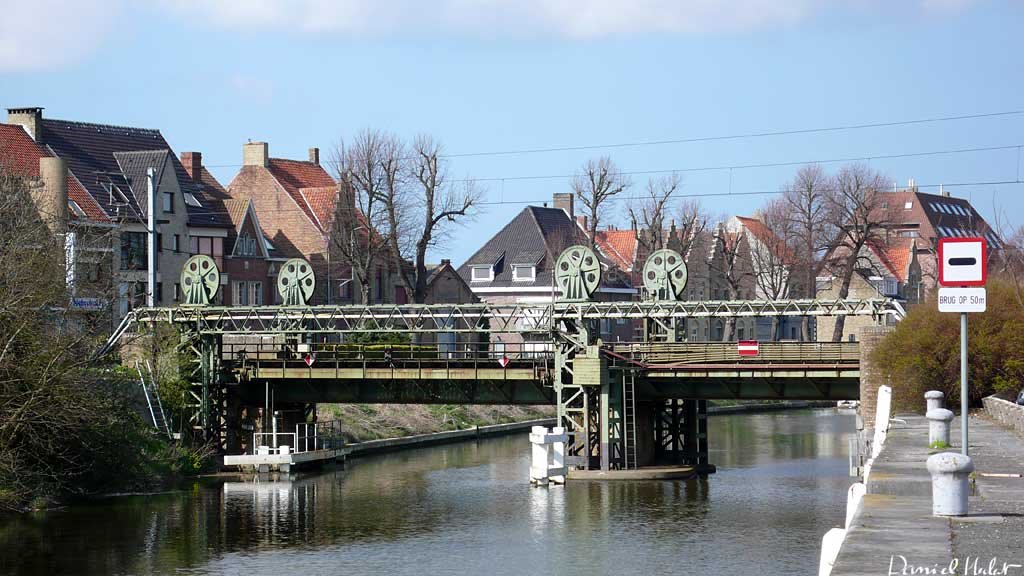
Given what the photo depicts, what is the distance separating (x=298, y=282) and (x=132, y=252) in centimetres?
1521

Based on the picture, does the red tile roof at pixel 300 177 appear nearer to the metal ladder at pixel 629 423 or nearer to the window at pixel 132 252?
the window at pixel 132 252

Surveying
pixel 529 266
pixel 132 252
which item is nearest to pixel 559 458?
pixel 132 252

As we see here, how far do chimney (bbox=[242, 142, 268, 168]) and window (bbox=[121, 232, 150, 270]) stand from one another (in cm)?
1608

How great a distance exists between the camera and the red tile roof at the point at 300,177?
85625mm

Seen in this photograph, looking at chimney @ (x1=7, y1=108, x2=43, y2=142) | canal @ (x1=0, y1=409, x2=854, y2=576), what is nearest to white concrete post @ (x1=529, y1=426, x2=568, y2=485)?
canal @ (x1=0, y1=409, x2=854, y2=576)

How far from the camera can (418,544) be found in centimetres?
3681

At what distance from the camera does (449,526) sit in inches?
1588

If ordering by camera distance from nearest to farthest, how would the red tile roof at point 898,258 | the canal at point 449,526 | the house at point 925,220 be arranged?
the canal at point 449,526
the red tile roof at point 898,258
the house at point 925,220

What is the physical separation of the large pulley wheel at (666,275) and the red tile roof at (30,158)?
27.4m

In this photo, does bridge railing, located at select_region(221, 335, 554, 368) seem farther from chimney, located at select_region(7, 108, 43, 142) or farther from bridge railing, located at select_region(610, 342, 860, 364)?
chimney, located at select_region(7, 108, 43, 142)

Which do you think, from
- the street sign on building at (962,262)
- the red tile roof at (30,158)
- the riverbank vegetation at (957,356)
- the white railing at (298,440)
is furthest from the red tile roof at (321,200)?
the street sign on building at (962,262)

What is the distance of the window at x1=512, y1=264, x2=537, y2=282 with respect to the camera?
318 feet

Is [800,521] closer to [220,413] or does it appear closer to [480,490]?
[480,490]

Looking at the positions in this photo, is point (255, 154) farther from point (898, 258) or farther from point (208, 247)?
point (898, 258)
